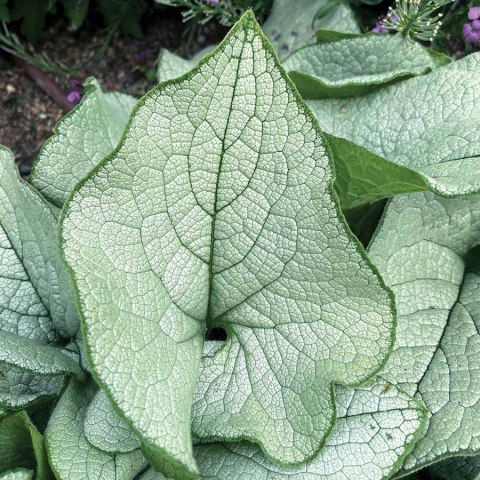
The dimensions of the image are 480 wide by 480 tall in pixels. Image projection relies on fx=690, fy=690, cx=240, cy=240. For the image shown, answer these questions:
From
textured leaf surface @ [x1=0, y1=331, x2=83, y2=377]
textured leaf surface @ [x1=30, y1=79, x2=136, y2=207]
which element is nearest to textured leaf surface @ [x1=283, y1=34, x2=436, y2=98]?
textured leaf surface @ [x1=30, y1=79, x2=136, y2=207]

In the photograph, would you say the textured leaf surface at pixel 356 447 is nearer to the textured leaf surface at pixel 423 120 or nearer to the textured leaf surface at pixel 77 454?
the textured leaf surface at pixel 77 454

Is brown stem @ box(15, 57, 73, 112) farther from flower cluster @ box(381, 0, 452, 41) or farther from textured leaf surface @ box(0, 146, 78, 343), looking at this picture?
flower cluster @ box(381, 0, 452, 41)

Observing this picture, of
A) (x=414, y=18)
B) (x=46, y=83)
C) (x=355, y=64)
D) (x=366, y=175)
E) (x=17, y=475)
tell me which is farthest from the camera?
(x=46, y=83)

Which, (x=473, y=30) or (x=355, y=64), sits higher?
(x=355, y=64)

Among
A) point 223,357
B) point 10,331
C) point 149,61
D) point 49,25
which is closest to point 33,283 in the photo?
point 10,331

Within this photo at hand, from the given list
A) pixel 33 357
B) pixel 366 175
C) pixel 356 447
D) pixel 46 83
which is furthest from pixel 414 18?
pixel 46 83

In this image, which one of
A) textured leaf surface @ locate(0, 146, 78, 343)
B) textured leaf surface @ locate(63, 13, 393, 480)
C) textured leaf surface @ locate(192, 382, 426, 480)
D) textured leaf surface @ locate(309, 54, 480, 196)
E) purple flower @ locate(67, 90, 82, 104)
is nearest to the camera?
textured leaf surface @ locate(63, 13, 393, 480)

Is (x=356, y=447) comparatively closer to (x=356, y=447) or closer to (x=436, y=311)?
(x=356, y=447)

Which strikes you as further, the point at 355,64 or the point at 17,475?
the point at 355,64

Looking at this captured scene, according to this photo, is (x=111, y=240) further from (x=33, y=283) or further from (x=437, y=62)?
(x=437, y=62)
